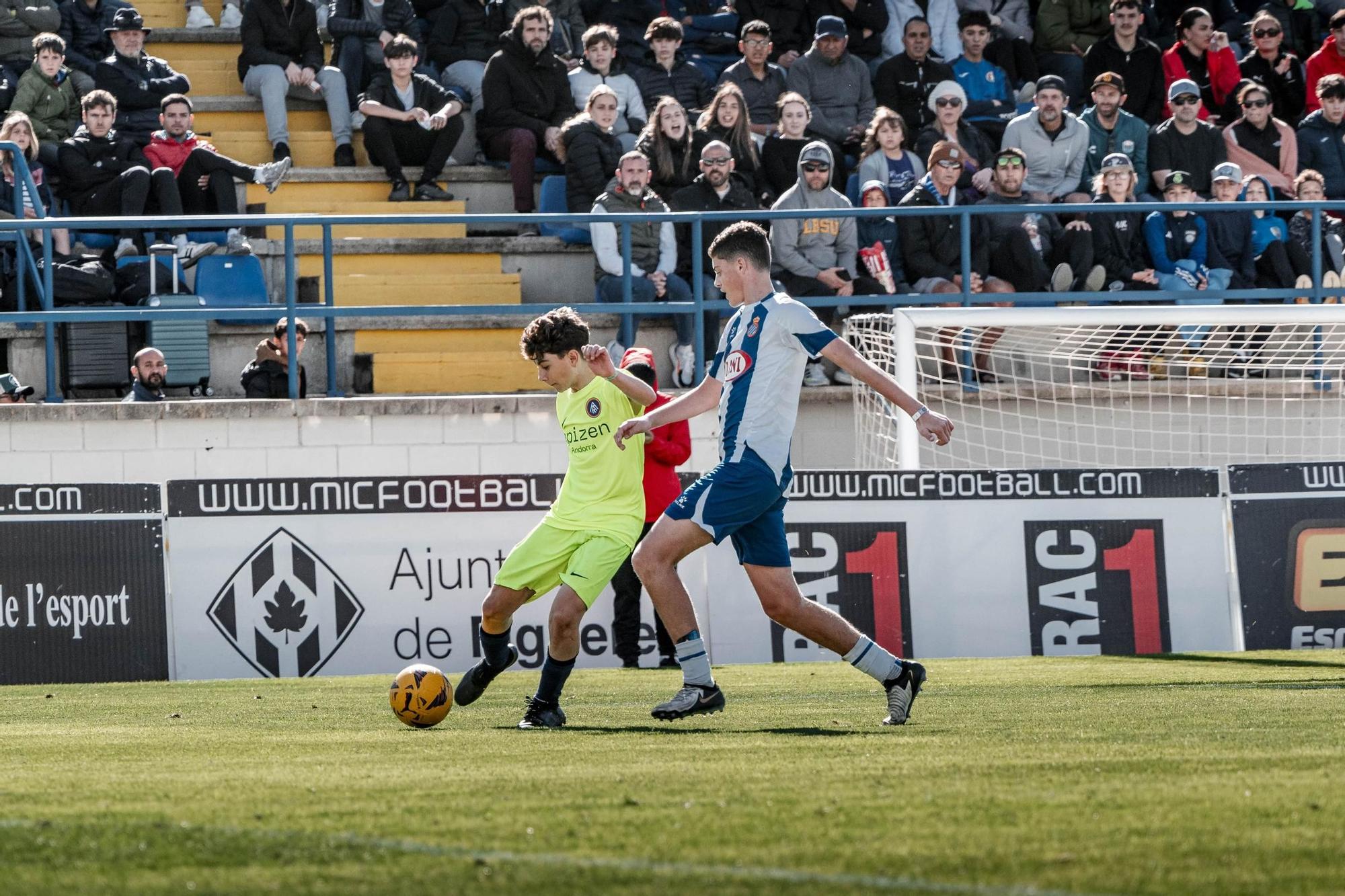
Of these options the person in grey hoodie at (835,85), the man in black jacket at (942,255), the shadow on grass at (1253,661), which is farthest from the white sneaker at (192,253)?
the shadow on grass at (1253,661)

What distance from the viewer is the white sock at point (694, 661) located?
303 inches

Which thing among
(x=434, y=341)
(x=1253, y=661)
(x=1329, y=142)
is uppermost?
(x=1329, y=142)

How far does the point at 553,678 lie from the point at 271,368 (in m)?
7.05

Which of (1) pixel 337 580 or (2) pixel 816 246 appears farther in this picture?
(2) pixel 816 246

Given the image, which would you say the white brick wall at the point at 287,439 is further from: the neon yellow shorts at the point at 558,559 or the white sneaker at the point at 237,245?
the neon yellow shorts at the point at 558,559

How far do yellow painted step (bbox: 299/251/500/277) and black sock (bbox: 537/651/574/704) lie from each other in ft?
28.6

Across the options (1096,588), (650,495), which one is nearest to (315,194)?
(650,495)

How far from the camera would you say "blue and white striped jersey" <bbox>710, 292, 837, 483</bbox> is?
24.7ft

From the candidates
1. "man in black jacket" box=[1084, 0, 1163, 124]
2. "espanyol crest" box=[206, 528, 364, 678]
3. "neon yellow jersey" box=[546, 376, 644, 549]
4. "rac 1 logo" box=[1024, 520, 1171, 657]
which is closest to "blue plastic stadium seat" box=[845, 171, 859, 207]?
"man in black jacket" box=[1084, 0, 1163, 124]

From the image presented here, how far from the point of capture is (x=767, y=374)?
7.57 meters

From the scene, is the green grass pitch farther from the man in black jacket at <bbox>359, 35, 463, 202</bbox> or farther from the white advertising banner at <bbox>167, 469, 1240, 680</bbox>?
the man in black jacket at <bbox>359, 35, 463, 202</bbox>

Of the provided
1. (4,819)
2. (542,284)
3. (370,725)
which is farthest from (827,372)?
(4,819)

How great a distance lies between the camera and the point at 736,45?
19281 millimetres

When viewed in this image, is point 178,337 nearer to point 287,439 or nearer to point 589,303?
point 287,439
